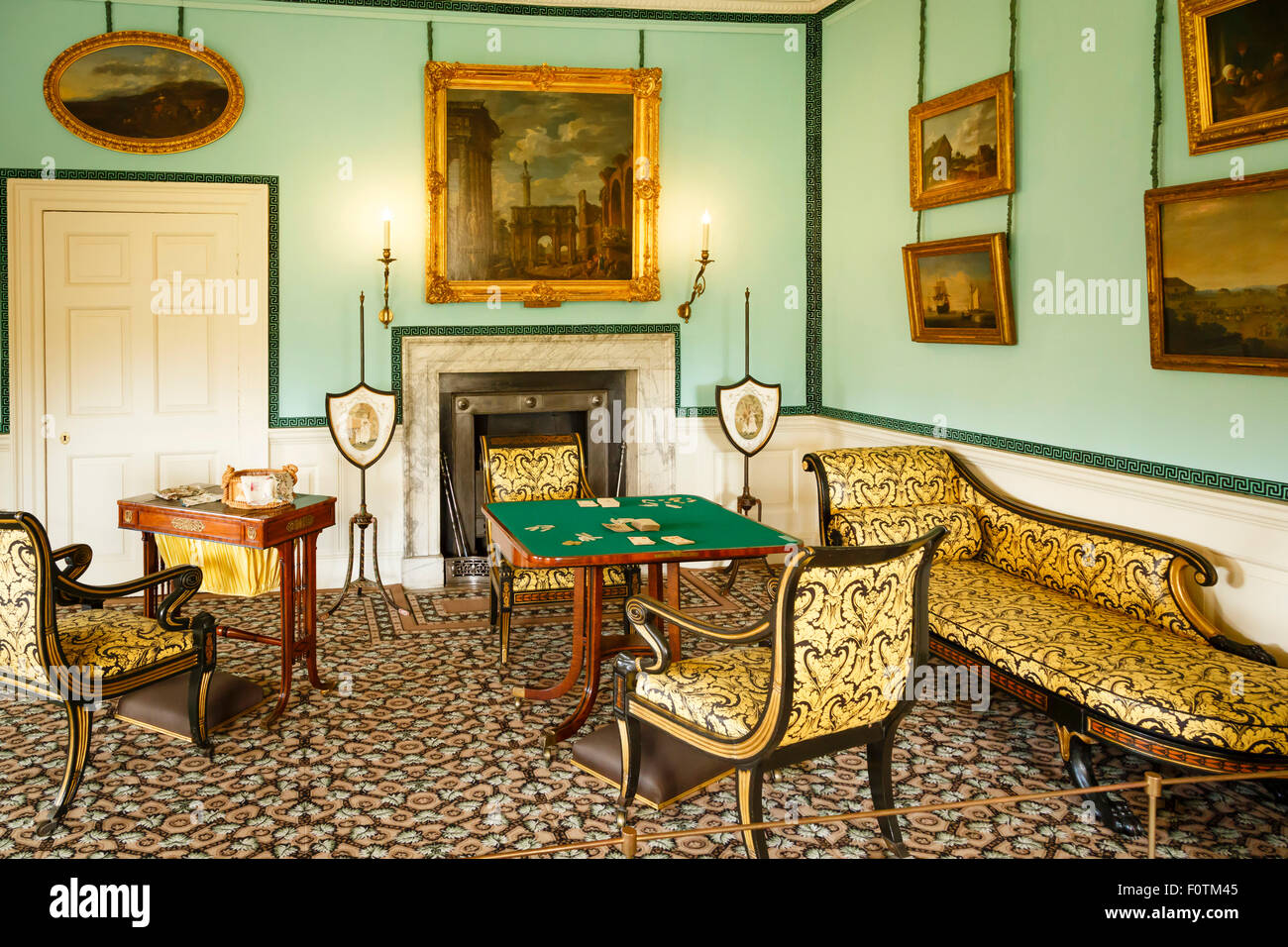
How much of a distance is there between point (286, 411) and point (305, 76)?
2.20m

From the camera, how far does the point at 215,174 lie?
22.0ft

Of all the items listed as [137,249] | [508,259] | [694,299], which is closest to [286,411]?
[137,249]

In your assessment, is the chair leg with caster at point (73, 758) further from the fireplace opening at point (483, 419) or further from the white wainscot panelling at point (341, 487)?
the fireplace opening at point (483, 419)

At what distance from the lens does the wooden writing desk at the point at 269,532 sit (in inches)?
173

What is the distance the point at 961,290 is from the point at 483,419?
3379 mm

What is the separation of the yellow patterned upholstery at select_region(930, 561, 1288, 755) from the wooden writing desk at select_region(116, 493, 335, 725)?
2823 mm

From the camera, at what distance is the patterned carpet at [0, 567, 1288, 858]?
134 inches

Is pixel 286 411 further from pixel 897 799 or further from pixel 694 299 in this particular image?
pixel 897 799

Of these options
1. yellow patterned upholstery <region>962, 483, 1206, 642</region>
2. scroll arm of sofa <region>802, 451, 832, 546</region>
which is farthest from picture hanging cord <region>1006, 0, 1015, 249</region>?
scroll arm of sofa <region>802, 451, 832, 546</region>

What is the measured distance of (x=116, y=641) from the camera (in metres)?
3.86

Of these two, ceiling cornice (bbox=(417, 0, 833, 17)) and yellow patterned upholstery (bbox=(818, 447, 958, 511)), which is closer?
yellow patterned upholstery (bbox=(818, 447, 958, 511))

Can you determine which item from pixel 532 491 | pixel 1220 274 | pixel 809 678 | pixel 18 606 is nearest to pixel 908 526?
pixel 1220 274

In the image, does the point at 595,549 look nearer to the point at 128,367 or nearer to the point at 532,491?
the point at 532,491

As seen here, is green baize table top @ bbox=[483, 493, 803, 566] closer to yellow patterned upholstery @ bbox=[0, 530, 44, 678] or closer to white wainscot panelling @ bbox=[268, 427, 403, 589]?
yellow patterned upholstery @ bbox=[0, 530, 44, 678]
